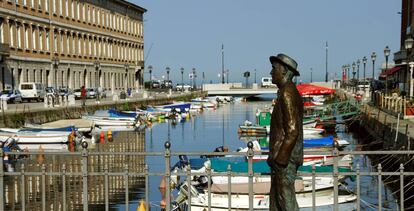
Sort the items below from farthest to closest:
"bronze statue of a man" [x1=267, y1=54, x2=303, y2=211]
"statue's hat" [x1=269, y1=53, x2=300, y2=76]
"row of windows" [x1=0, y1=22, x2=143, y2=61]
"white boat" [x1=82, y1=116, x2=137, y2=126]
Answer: "row of windows" [x1=0, y1=22, x2=143, y2=61] → "white boat" [x1=82, y1=116, x2=137, y2=126] → "statue's hat" [x1=269, y1=53, x2=300, y2=76] → "bronze statue of a man" [x1=267, y1=54, x2=303, y2=211]

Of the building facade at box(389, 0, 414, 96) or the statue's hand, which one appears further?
the building facade at box(389, 0, 414, 96)

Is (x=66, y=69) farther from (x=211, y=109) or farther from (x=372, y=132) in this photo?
(x=372, y=132)

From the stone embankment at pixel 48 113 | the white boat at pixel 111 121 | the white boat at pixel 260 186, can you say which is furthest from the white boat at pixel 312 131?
the white boat at pixel 260 186

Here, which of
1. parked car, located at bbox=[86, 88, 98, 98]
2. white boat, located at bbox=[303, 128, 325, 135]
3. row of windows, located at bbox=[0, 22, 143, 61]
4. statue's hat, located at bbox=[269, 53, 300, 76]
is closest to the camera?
statue's hat, located at bbox=[269, 53, 300, 76]

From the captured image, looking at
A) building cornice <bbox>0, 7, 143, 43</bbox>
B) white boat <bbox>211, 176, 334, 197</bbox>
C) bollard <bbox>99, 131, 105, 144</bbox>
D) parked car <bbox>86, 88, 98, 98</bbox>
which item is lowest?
bollard <bbox>99, 131, 105, 144</bbox>

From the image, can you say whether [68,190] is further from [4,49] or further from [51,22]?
[51,22]

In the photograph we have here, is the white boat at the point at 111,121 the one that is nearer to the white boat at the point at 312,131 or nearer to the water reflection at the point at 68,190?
the white boat at the point at 312,131

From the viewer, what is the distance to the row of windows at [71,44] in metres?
66.4

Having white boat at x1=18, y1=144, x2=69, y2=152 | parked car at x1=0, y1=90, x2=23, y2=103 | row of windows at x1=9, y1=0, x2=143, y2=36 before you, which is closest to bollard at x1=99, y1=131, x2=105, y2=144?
white boat at x1=18, y1=144, x2=69, y2=152

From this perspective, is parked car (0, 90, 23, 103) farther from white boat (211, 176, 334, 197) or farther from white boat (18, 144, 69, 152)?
white boat (211, 176, 334, 197)

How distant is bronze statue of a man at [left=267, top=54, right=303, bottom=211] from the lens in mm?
8383

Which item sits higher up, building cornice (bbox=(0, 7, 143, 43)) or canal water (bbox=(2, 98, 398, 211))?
building cornice (bbox=(0, 7, 143, 43))

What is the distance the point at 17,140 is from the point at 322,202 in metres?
23.5

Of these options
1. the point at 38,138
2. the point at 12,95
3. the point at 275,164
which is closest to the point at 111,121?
the point at 12,95
